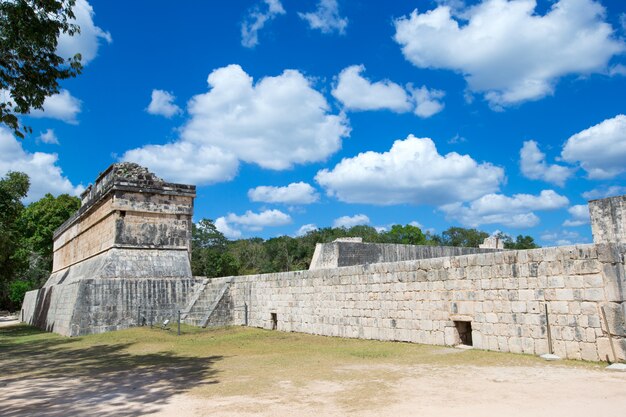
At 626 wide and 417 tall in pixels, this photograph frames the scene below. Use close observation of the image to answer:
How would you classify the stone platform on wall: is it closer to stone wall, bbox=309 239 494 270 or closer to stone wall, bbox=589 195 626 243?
stone wall, bbox=309 239 494 270

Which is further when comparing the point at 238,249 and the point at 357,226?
the point at 357,226

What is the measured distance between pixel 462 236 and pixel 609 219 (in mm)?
57520

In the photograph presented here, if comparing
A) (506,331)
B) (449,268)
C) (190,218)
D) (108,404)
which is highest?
(190,218)

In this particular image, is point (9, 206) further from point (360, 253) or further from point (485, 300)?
point (485, 300)

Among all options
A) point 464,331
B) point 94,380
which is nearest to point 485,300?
point 464,331

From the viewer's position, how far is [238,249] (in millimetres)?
55281

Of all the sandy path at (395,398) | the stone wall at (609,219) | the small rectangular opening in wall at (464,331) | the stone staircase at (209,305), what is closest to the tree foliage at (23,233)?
the stone staircase at (209,305)

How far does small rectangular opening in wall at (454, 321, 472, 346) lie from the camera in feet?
31.1

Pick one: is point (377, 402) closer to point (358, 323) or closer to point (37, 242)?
point (358, 323)

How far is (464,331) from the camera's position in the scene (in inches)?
375

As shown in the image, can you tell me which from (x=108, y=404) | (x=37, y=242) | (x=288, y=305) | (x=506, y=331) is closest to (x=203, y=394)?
(x=108, y=404)

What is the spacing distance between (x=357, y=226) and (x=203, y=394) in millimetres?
61938

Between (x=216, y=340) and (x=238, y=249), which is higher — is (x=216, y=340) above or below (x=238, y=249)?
below

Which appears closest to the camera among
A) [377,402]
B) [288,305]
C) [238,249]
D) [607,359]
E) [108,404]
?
[377,402]
